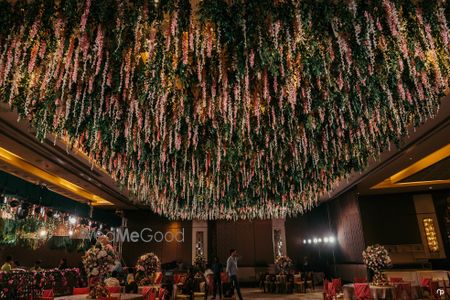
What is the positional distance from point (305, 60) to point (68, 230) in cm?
1186

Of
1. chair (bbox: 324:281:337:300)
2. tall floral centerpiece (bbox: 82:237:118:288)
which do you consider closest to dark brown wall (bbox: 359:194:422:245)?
chair (bbox: 324:281:337:300)

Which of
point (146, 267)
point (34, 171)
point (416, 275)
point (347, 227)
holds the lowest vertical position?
point (416, 275)

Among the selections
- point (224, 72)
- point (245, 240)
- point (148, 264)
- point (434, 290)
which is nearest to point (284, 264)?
point (245, 240)

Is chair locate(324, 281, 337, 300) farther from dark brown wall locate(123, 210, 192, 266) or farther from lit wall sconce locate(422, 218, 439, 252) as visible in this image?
dark brown wall locate(123, 210, 192, 266)

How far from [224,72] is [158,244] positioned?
1292cm

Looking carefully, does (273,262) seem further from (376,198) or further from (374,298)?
(374,298)

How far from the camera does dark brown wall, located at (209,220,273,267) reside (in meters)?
14.6

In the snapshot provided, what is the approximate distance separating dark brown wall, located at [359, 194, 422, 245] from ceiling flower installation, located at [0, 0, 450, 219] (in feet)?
22.3

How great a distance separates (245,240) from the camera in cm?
1494

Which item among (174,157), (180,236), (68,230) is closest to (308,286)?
(180,236)

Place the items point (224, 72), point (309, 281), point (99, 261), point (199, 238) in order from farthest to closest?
point (199, 238) → point (309, 281) → point (99, 261) → point (224, 72)

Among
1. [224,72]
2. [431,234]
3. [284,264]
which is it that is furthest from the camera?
[284,264]

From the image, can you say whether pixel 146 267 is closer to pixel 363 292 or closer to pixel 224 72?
pixel 363 292

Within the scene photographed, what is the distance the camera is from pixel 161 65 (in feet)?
13.2
